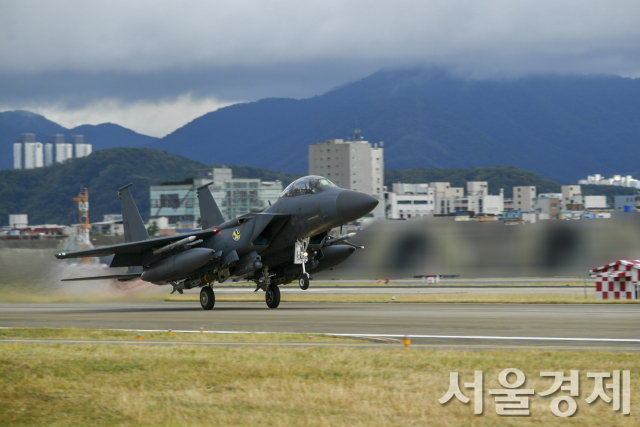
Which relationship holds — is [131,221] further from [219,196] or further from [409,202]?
[409,202]

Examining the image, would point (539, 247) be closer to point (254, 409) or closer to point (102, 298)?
point (102, 298)

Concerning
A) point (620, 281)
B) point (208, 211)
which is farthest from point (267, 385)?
point (620, 281)

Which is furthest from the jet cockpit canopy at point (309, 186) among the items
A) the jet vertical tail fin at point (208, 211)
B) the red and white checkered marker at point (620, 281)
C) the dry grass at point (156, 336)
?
the red and white checkered marker at point (620, 281)

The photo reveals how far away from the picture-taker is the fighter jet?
965 inches

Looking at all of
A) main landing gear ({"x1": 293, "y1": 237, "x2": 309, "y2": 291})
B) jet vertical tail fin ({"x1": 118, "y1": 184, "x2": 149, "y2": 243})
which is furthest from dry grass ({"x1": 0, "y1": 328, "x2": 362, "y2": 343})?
jet vertical tail fin ({"x1": 118, "y1": 184, "x2": 149, "y2": 243})

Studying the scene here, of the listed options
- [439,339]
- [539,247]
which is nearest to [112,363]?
[439,339]

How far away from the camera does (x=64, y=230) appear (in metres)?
133

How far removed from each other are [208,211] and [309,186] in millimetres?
7495

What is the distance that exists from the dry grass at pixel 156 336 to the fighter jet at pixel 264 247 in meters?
8.29

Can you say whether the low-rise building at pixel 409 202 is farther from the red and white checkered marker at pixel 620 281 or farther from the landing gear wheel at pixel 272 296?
the landing gear wheel at pixel 272 296

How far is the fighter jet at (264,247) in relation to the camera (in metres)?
24.5

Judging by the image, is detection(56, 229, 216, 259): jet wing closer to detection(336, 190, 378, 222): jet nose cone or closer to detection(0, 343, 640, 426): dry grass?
detection(336, 190, 378, 222): jet nose cone

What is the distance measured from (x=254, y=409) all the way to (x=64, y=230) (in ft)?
438

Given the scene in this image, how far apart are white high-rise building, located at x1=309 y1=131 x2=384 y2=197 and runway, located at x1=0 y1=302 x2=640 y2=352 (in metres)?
160
